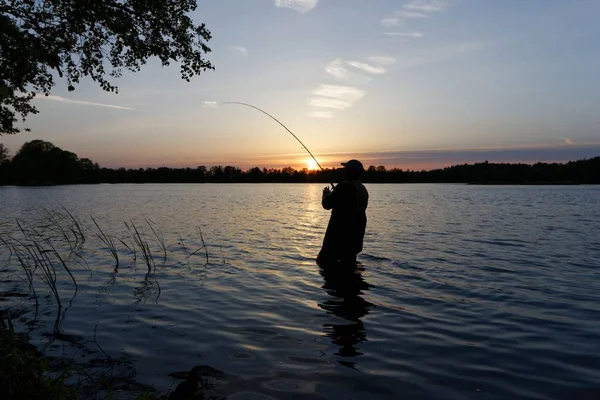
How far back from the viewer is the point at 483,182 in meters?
184

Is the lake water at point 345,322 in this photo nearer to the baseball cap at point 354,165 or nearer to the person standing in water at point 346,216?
the person standing in water at point 346,216

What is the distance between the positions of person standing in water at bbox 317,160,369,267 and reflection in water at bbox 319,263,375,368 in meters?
0.46

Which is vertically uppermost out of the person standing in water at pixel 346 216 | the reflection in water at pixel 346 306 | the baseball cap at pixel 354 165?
the baseball cap at pixel 354 165

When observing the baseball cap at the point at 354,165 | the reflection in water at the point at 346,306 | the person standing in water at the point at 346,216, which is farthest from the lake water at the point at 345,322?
the baseball cap at the point at 354,165

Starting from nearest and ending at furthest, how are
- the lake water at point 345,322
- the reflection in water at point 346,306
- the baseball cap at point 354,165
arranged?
the lake water at point 345,322
the reflection in water at point 346,306
the baseball cap at point 354,165

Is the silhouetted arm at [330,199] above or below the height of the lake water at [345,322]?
above

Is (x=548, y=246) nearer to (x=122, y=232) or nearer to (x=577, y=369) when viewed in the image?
(x=577, y=369)

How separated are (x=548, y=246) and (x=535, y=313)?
10952 mm

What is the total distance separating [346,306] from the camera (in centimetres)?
862

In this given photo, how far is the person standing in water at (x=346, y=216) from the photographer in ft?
32.4

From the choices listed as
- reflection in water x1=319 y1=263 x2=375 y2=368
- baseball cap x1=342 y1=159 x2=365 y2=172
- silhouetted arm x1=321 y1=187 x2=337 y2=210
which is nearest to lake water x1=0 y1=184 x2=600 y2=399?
reflection in water x1=319 y1=263 x2=375 y2=368

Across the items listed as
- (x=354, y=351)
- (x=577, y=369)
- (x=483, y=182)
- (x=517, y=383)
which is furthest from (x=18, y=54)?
(x=483, y=182)

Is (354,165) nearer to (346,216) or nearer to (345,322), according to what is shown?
(346,216)

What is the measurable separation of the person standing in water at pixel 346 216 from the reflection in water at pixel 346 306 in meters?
0.46
